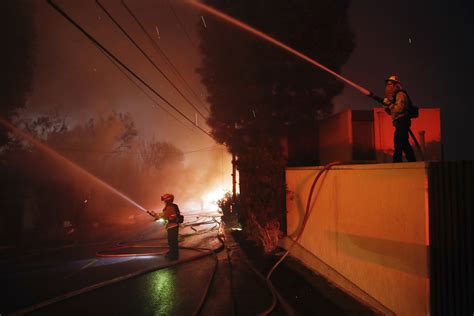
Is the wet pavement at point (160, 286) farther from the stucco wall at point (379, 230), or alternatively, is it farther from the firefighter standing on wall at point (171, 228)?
the stucco wall at point (379, 230)

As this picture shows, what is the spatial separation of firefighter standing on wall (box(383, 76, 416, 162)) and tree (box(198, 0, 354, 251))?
451 cm

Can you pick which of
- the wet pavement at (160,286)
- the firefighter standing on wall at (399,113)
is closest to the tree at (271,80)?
the wet pavement at (160,286)

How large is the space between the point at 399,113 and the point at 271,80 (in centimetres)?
661

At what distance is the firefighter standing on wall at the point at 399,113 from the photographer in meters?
5.67

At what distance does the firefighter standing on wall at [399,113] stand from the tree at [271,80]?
451 centimetres

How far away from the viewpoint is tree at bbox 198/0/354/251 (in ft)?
34.1

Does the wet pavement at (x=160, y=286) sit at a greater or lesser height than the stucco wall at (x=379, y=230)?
lesser

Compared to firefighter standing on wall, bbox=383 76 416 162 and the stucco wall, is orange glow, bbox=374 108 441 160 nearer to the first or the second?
the stucco wall

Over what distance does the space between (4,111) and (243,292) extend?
61.6ft

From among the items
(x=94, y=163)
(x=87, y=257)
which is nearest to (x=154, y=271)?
(x=87, y=257)

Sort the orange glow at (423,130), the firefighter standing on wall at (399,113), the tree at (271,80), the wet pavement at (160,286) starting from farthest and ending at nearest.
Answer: the orange glow at (423,130), the tree at (271,80), the firefighter standing on wall at (399,113), the wet pavement at (160,286)

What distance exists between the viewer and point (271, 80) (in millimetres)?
11664

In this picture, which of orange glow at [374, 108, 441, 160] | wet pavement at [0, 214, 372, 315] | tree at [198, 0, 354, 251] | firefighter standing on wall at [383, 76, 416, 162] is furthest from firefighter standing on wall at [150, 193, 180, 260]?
orange glow at [374, 108, 441, 160]

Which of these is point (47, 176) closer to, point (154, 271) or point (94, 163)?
point (94, 163)
